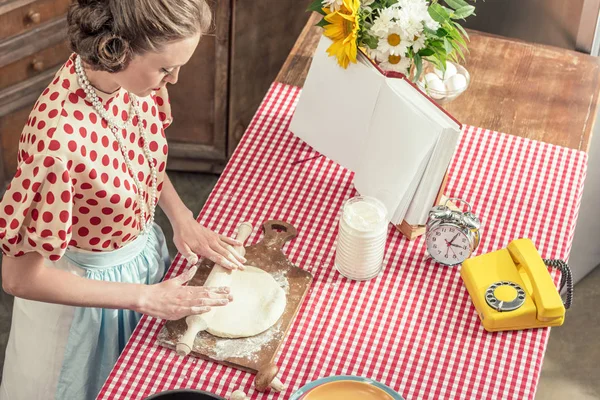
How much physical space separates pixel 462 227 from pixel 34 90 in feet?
5.93

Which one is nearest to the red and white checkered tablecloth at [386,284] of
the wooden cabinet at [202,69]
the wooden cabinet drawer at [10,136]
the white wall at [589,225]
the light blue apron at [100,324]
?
the light blue apron at [100,324]

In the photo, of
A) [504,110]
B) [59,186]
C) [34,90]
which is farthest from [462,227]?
[34,90]

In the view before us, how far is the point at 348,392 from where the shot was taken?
163cm

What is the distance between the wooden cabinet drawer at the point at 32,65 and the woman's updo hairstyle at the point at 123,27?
1.47m

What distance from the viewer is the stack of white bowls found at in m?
1.79

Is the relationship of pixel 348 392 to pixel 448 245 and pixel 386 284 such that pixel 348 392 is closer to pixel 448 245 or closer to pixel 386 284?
pixel 386 284

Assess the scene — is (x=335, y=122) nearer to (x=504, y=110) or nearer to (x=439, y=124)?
(x=439, y=124)

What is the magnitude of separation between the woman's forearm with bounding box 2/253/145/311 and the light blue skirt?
0.56 ft

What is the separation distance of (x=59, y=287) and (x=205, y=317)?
0.29 meters

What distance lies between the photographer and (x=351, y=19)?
1.87 m

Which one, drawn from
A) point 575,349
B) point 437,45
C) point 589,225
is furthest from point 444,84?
point 575,349

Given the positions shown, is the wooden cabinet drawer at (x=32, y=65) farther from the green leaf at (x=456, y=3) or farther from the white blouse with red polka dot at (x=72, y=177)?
the green leaf at (x=456, y=3)

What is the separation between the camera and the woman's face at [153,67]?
1571 millimetres

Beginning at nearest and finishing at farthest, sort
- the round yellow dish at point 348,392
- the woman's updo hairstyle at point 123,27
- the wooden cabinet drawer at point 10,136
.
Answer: the woman's updo hairstyle at point 123,27, the round yellow dish at point 348,392, the wooden cabinet drawer at point 10,136
